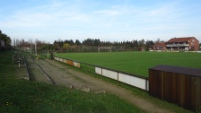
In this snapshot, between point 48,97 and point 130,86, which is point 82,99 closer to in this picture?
point 48,97

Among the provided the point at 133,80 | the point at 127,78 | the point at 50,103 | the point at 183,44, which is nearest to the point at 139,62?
the point at 127,78

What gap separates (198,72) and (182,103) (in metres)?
1.41

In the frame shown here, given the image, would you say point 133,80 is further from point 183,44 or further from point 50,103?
point 183,44

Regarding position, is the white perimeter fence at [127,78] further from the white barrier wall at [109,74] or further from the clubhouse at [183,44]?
the clubhouse at [183,44]

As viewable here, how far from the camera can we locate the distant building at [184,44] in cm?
10531

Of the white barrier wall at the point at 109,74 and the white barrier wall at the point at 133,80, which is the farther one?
the white barrier wall at the point at 109,74

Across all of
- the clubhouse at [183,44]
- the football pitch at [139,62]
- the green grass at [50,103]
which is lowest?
the football pitch at [139,62]

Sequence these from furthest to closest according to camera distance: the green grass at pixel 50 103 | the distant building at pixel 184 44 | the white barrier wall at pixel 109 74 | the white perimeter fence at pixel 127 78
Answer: the distant building at pixel 184 44 → the white barrier wall at pixel 109 74 → the white perimeter fence at pixel 127 78 → the green grass at pixel 50 103

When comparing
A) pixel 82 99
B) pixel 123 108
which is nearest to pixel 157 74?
pixel 123 108

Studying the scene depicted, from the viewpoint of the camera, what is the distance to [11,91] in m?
7.77

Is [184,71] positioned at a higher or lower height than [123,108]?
higher

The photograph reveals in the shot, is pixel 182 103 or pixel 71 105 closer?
pixel 71 105

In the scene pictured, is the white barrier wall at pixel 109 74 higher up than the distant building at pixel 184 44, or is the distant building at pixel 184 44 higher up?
the distant building at pixel 184 44

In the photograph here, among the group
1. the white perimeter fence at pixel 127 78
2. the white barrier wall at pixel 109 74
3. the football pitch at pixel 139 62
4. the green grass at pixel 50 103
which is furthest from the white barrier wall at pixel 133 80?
the football pitch at pixel 139 62
